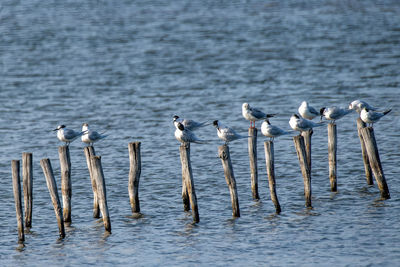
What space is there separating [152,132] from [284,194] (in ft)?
30.7

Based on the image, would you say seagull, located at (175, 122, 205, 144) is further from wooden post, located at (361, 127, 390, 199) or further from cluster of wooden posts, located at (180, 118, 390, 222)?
wooden post, located at (361, 127, 390, 199)

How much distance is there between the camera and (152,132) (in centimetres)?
2797

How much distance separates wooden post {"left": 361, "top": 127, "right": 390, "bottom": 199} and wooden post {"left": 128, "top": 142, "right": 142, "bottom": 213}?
5.37 m

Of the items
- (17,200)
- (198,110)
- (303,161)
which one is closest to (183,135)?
(303,161)

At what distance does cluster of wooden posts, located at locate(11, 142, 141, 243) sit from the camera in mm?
16312

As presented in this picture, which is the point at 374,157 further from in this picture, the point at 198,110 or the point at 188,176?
the point at 198,110

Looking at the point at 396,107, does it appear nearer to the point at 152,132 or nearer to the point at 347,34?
the point at 152,132

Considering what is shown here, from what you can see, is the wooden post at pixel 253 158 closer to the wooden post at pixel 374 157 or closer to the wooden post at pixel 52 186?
the wooden post at pixel 374 157

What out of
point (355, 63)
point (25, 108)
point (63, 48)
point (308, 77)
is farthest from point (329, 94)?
point (63, 48)

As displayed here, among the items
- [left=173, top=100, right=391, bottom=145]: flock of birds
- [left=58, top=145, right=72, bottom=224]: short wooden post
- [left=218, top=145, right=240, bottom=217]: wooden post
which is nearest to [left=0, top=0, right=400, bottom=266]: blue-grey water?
[left=58, top=145, right=72, bottom=224]: short wooden post

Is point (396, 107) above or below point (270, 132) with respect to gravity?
below

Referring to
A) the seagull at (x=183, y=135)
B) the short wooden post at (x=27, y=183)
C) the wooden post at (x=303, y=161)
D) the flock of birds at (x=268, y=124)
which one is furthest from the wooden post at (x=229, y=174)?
the short wooden post at (x=27, y=183)

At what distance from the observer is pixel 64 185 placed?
57.0 feet

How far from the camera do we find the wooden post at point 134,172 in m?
17.6
